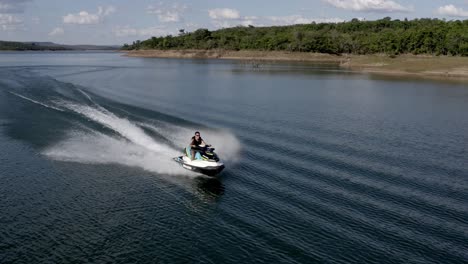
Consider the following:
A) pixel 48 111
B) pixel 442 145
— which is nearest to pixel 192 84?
pixel 48 111

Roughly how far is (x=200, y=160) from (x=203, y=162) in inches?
15.4

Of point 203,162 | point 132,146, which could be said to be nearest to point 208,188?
point 203,162

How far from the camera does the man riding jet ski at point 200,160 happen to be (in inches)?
1090

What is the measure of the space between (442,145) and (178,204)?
22400mm

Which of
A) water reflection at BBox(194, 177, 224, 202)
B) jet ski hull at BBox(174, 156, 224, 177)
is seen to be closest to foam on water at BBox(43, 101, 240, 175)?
jet ski hull at BBox(174, 156, 224, 177)

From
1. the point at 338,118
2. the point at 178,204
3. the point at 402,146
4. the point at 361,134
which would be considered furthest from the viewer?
the point at 338,118

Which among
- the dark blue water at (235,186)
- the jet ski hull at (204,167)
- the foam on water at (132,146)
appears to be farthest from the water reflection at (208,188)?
the foam on water at (132,146)

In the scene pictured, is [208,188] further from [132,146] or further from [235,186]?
[132,146]

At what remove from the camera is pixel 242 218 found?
21812 mm

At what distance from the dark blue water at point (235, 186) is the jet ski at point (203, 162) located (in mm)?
566

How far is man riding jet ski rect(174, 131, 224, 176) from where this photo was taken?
27688mm

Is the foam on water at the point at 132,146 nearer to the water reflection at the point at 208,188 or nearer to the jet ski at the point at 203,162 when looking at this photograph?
the jet ski at the point at 203,162

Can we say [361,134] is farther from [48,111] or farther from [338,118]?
[48,111]

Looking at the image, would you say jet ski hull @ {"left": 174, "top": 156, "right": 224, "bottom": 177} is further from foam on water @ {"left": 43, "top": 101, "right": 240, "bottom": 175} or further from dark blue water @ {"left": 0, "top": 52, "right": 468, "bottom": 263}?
foam on water @ {"left": 43, "top": 101, "right": 240, "bottom": 175}
